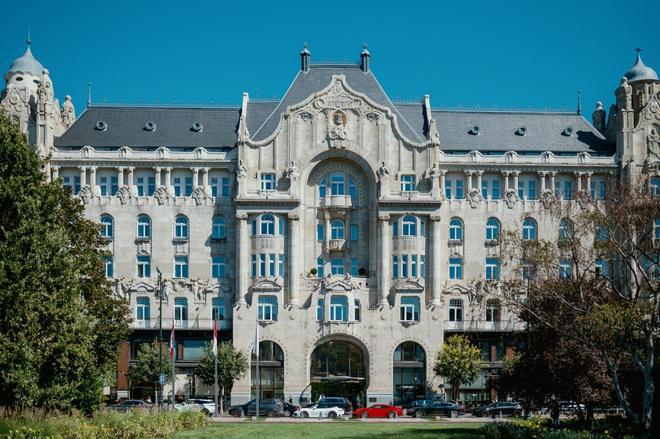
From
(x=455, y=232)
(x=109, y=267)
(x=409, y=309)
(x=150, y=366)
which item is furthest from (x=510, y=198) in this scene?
(x=109, y=267)

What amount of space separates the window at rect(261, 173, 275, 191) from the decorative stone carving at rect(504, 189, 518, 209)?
23089mm

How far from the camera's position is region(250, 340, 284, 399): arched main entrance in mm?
103000

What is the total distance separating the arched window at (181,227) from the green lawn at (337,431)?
3673 centimetres

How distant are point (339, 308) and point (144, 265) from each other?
20.0m

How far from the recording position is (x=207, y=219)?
10844 cm

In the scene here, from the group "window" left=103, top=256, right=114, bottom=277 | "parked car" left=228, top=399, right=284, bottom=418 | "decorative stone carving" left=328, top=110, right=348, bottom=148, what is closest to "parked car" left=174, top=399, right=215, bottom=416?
"parked car" left=228, top=399, right=284, bottom=418

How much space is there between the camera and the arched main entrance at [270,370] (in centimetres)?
10300

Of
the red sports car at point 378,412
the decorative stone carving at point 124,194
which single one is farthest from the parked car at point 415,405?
the decorative stone carving at point 124,194

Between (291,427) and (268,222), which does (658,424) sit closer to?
(291,427)

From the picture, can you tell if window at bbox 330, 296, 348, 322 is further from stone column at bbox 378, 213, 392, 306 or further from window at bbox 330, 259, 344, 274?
window at bbox 330, 259, 344, 274

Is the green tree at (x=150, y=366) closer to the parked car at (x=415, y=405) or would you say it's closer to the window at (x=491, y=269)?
the parked car at (x=415, y=405)

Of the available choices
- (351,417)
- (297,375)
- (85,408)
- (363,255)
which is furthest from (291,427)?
(363,255)

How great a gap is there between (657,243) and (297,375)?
48.1 metres

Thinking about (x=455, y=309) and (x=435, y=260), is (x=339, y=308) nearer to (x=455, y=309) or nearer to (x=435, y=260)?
(x=435, y=260)
